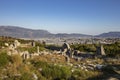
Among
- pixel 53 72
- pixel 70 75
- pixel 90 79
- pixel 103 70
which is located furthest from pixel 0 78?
pixel 103 70

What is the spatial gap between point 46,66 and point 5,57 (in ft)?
12.9

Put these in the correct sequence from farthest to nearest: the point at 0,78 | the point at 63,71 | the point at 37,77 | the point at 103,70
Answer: the point at 103,70, the point at 63,71, the point at 37,77, the point at 0,78

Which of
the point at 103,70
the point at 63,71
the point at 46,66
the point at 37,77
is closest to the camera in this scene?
the point at 37,77

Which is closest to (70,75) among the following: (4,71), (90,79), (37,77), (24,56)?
(90,79)

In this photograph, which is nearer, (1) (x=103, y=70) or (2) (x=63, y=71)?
(2) (x=63, y=71)

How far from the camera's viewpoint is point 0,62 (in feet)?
61.9

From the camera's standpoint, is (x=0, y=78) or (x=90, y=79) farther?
(x=90, y=79)

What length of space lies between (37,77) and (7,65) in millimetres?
3411

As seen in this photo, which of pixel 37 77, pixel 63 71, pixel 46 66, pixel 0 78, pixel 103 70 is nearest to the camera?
pixel 0 78

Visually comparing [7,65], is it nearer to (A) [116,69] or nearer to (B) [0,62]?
(B) [0,62]

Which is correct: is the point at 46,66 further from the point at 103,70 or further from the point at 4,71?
the point at 103,70

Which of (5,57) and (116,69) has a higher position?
(5,57)

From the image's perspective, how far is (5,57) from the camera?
781 inches

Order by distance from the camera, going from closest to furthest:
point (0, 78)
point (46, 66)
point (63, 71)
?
point (0, 78) → point (63, 71) → point (46, 66)
